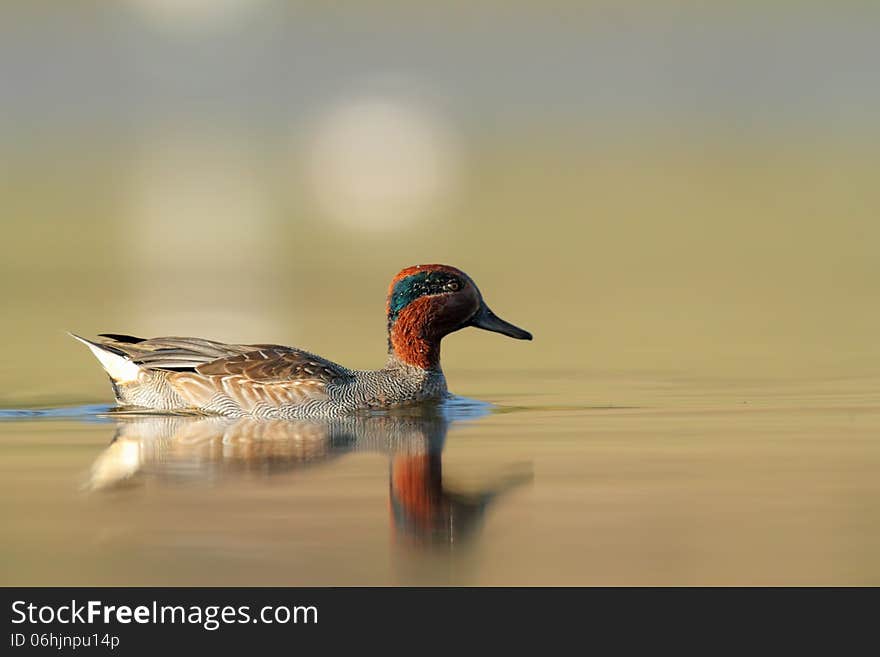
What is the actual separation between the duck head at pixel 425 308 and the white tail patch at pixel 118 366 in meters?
1.76

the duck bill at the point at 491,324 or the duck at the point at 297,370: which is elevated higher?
the duck bill at the point at 491,324

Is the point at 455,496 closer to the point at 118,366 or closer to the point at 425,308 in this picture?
the point at 425,308

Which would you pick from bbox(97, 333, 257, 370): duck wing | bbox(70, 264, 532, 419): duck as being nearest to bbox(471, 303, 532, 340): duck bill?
bbox(70, 264, 532, 419): duck

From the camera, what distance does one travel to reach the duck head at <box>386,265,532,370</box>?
1331cm

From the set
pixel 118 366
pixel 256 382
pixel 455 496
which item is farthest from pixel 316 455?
pixel 118 366

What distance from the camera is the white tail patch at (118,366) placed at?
1302cm

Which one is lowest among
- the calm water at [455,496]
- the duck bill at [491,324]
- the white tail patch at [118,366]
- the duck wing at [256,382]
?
the calm water at [455,496]

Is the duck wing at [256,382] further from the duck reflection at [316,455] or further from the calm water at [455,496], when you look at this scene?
the calm water at [455,496]

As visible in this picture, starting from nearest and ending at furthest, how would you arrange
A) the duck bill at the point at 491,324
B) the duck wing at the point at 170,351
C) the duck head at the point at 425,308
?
the duck wing at the point at 170,351 < the duck head at the point at 425,308 < the duck bill at the point at 491,324

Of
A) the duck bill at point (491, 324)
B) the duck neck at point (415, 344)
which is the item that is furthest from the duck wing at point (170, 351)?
the duck bill at point (491, 324)

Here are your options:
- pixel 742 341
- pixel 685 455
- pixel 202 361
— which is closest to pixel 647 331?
pixel 742 341

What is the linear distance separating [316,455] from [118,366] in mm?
2868

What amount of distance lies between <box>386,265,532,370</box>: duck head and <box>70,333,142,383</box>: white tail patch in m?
1.76

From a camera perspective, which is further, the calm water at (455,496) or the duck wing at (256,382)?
the duck wing at (256,382)
